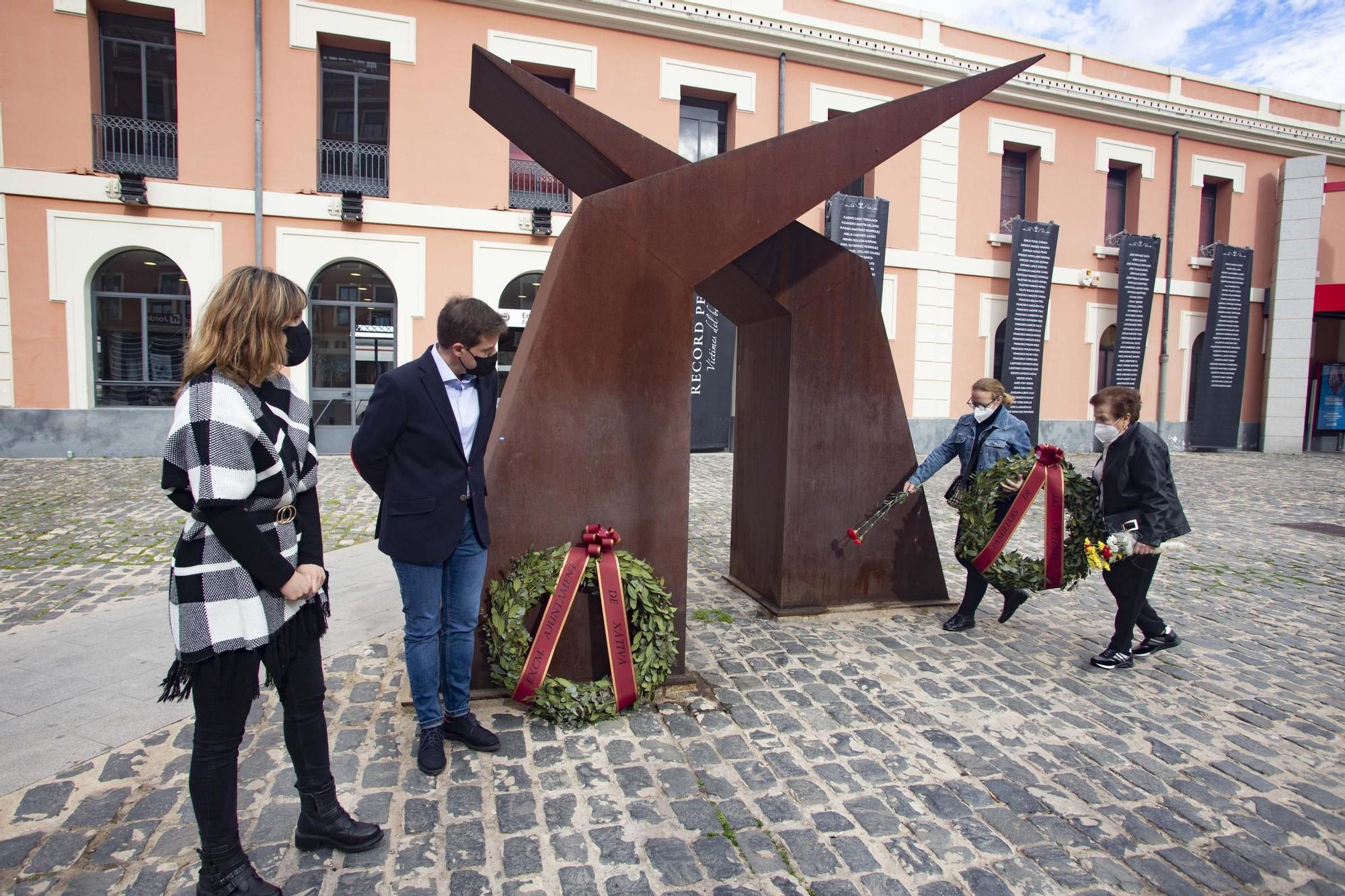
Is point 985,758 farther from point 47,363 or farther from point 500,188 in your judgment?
point 47,363

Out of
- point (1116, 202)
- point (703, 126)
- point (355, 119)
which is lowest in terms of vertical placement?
point (355, 119)

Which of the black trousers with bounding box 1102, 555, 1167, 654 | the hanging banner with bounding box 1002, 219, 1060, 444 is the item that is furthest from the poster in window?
the black trousers with bounding box 1102, 555, 1167, 654

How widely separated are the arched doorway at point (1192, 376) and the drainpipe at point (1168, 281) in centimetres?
95

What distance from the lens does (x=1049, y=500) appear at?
473 centimetres

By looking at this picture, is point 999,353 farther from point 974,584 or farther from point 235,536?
point 235,536

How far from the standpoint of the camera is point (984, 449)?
5266mm

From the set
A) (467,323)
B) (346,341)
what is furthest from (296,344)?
(346,341)

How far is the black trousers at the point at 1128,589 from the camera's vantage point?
14.8 feet

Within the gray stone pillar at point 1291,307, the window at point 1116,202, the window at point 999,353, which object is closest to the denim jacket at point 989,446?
the window at point 999,353

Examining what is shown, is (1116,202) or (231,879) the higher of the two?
(1116,202)

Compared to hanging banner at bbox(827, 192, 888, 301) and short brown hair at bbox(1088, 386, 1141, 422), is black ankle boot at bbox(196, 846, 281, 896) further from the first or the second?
hanging banner at bbox(827, 192, 888, 301)

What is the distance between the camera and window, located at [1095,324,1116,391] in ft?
61.8

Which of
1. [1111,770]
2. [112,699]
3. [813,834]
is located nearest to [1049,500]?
[1111,770]

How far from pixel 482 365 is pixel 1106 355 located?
2005 cm
